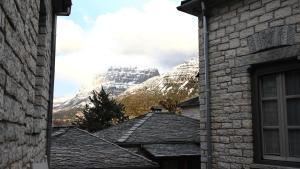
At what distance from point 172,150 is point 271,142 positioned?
28.4 feet

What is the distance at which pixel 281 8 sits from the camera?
6.04 meters

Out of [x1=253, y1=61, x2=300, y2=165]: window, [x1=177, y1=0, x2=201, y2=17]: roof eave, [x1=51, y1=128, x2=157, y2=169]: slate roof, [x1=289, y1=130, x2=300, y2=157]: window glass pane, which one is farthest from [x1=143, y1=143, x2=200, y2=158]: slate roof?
[x1=289, y1=130, x2=300, y2=157]: window glass pane

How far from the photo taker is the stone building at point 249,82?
5879 millimetres

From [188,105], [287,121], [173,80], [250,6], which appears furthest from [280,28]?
[173,80]

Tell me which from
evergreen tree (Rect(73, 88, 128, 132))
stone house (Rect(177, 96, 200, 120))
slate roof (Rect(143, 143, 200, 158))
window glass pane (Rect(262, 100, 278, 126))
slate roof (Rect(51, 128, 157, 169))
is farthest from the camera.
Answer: evergreen tree (Rect(73, 88, 128, 132))

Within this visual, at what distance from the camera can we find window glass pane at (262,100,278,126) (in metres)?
6.13

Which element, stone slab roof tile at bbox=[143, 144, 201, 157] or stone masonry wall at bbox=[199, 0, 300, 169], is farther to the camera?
stone slab roof tile at bbox=[143, 144, 201, 157]

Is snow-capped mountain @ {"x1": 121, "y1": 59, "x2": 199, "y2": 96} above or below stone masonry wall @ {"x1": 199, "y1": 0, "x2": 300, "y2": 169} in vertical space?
above

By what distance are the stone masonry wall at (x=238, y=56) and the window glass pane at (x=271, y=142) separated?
0.25m

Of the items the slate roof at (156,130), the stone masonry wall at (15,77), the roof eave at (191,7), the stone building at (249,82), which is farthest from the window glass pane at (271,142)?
the slate roof at (156,130)

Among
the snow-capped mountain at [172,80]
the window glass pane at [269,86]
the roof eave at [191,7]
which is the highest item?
the snow-capped mountain at [172,80]

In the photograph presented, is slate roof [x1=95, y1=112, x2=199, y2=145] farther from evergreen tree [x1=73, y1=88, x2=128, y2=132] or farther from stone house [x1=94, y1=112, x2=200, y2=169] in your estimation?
evergreen tree [x1=73, y1=88, x2=128, y2=132]

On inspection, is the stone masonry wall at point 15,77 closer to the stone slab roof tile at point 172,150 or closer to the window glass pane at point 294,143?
the window glass pane at point 294,143

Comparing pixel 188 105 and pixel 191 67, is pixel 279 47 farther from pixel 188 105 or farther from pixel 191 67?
pixel 191 67
